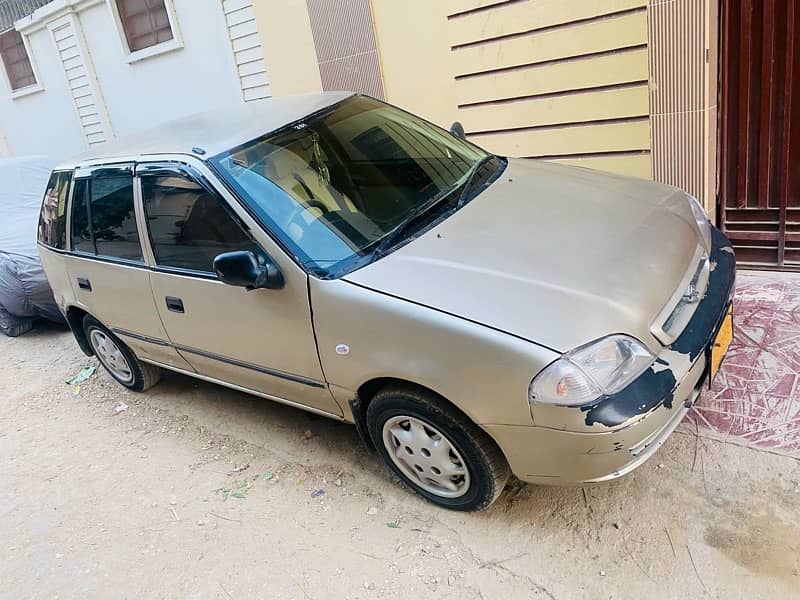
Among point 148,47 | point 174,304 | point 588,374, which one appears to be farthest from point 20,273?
point 588,374

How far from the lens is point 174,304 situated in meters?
3.48

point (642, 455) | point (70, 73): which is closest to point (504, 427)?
point (642, 455)

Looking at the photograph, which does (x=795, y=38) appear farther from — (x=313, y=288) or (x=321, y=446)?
(x=321, y=446)

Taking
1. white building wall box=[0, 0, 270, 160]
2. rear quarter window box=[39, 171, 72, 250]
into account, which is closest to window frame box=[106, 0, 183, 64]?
white building wall box=[0, 0, 270, 160]

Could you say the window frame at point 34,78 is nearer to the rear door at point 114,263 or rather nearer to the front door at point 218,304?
the rear door at point 114,263

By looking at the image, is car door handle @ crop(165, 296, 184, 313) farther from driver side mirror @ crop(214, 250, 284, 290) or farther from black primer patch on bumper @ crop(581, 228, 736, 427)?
black primer patch on bumper @ crop(581, 228, 736, 427)

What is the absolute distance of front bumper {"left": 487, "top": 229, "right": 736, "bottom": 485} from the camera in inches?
88.1

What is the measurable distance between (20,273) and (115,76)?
16.0ft

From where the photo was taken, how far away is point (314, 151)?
131 inches

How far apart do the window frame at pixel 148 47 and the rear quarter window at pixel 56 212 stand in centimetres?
465

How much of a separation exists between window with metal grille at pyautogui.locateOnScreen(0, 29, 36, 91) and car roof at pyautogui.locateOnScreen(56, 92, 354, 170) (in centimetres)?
899

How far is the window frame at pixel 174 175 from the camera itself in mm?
3008

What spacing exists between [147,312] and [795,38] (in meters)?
4.39

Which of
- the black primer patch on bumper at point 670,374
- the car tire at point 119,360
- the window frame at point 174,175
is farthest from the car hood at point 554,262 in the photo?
the car tire at point 119,360
